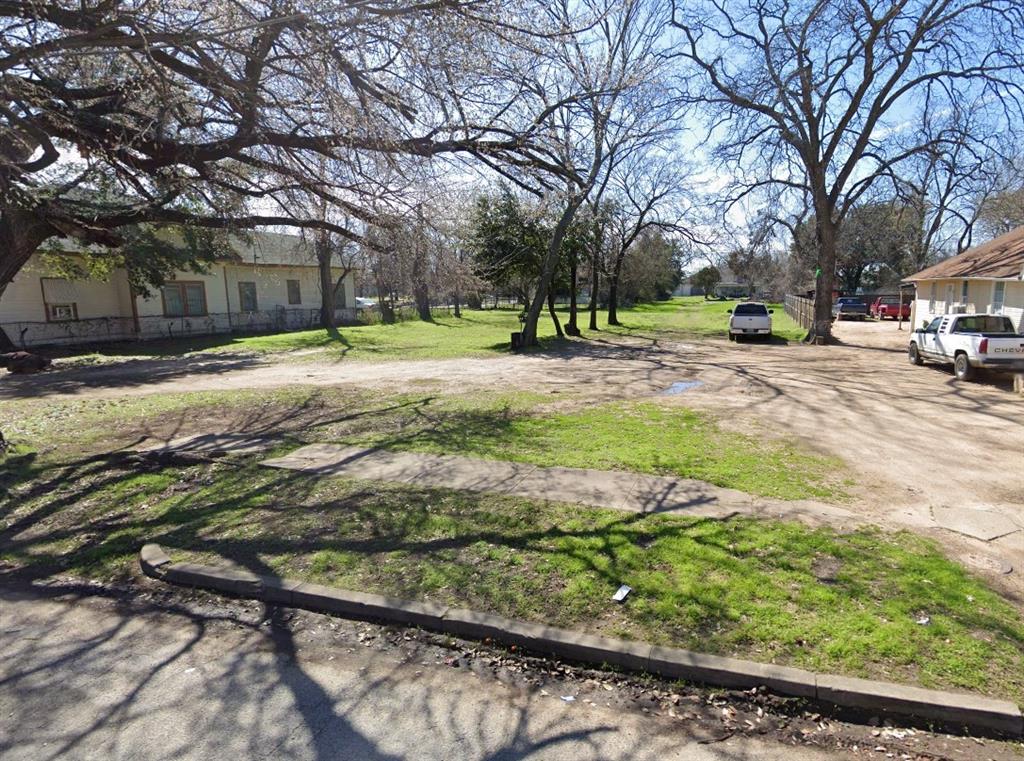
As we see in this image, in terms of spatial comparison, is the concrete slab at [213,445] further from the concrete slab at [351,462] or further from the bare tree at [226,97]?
the bare tree at [226,97]

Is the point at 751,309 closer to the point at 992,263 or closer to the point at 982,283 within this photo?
the point at 982,283

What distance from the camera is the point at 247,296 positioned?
108ft

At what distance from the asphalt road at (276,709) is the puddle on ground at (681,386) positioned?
995 cm

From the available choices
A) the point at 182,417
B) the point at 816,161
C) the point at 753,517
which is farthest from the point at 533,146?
the point at 816,161

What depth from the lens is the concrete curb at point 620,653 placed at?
2.96 meters

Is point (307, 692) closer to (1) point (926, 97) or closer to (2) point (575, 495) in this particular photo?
(2) point (575, 495)

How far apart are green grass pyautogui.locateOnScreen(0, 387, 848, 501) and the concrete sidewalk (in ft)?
0.98

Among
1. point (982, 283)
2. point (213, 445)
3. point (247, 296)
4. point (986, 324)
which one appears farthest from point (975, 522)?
point (247, 296)

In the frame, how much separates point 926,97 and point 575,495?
2554 centimetres

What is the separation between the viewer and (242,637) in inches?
151

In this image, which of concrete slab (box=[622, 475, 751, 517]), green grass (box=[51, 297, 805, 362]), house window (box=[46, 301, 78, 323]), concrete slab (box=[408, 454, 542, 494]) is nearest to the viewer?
concrete slab (box=[622, 475, 751, 517])

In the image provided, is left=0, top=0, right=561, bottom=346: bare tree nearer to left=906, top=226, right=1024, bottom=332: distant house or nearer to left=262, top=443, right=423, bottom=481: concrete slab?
left=262, top=443, right=423, bottom=481: concrete slab

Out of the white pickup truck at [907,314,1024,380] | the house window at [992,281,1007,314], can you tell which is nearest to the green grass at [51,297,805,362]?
the house window at [992,281,1007,314]

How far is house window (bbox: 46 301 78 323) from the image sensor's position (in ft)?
79.9
